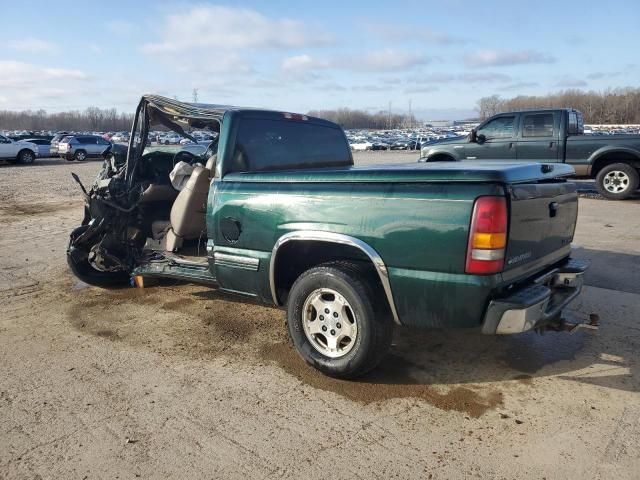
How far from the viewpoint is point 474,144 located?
12.5 m

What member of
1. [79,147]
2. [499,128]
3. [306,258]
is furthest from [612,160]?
[79,147]

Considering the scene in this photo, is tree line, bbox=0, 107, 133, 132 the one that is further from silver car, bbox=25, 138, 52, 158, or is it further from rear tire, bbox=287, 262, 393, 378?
rear tire, bbox=287, 262, 393, 378

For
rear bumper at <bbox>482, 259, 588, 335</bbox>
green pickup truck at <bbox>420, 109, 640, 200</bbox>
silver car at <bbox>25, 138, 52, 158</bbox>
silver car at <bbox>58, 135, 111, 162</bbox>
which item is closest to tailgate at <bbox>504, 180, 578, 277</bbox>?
rear bumper at <bbox>482, 259, 588, 335</bbox>

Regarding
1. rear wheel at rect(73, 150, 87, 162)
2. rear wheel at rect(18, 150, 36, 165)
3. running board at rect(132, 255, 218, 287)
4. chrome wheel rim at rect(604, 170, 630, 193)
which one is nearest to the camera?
running board at rect(132, 255, 218, 287)

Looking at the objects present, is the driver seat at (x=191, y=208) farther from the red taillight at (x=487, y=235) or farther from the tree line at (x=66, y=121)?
the tree line at (x=66, y=121)

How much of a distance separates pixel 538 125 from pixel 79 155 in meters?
27.8

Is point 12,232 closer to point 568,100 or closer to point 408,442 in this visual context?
point 408,442

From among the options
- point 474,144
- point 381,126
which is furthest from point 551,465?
point 381,126

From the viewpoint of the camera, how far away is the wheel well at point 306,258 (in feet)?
11.9

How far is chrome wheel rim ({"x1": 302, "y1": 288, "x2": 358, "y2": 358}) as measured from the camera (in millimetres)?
3553

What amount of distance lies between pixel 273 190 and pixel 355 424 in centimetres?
173

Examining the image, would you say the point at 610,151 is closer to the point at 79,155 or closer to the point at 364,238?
the point at 364,238

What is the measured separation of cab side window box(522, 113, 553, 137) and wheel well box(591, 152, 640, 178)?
1.25 meters

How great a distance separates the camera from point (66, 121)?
119 metres
